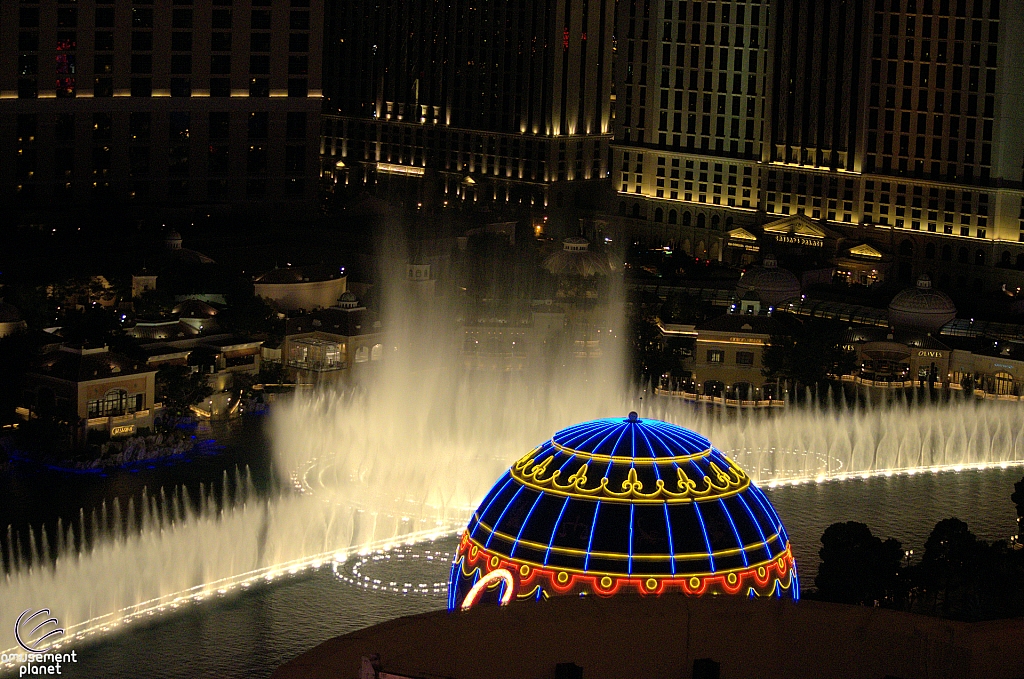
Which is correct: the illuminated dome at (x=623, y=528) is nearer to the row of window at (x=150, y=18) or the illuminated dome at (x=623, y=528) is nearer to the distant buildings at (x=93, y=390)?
the distant buildings at (x=93, y=390)

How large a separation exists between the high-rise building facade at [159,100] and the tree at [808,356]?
30375mm

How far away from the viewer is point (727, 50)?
85.9m

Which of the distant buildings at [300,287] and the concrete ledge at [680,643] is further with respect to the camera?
the distant buildings at [300,287]

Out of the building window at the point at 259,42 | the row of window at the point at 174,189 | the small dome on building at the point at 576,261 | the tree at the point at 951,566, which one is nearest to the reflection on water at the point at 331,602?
the tree at the point at 951,566

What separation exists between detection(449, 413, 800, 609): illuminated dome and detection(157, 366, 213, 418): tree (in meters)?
25.4

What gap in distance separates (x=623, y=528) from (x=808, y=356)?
34.2 metres

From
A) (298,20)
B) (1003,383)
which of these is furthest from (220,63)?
(1003,383)

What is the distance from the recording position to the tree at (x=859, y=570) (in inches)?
1283

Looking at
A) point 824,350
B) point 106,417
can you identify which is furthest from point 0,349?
point 824,350

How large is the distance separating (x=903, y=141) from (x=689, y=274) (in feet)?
42.5

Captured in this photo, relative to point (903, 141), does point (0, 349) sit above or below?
below

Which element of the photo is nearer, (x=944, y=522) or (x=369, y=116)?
(x=944, y=522)

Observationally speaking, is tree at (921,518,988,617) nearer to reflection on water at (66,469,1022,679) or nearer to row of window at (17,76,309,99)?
reflection on water at (66,469,1022,679)

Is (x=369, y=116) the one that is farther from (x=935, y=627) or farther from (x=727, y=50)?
(x=935, y=627)
